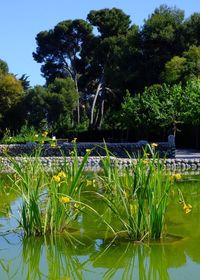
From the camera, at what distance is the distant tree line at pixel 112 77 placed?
95.4 feet

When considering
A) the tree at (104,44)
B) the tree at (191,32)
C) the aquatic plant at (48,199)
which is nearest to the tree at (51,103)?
the tree at (104,44)

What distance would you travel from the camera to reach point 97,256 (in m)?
5.21

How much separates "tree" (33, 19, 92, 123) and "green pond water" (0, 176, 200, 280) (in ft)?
133

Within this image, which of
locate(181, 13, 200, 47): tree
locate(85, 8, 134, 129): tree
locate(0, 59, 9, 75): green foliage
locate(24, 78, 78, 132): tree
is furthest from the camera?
locate(0, 59, 9, 75): green foliage

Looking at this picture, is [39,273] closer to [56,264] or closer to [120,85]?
[56,264]

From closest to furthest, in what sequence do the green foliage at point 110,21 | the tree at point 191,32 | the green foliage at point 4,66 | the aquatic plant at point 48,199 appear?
the aquatic plant at point 48,199
the tree at point 191,32
the green foliage at point 110,21
the green foliage at point 4,66

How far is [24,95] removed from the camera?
1711 inches

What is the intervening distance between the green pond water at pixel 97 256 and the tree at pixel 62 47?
40.5 m

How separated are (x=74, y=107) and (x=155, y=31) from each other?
10736 millimetres

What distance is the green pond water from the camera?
4648 mm

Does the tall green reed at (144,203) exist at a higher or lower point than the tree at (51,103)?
lower

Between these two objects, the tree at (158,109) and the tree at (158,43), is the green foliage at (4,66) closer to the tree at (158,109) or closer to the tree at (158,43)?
the tree at (158,43)

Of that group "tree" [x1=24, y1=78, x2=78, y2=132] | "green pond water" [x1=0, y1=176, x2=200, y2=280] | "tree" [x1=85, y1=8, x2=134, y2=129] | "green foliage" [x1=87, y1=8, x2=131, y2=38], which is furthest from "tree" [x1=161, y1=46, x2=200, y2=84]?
Result: "green pond water" [x1=0, y1=176, x2=200, y2=280]

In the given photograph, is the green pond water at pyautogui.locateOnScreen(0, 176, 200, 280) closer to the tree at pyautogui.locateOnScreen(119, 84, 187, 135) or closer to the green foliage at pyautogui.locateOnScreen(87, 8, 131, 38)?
the tree at pyautogui.locateOnScreen(119, 84, 187, 135)
